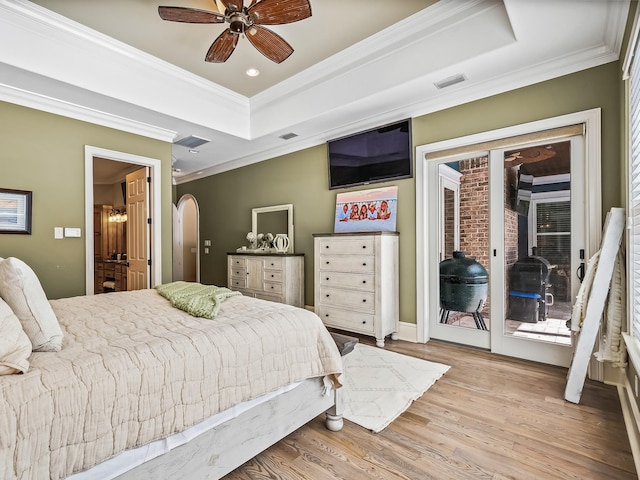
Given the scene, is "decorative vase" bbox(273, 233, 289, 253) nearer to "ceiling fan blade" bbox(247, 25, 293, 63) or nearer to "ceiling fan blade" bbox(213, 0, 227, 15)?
"ceiling fan blade" bbox(247, 25, 293, 63)

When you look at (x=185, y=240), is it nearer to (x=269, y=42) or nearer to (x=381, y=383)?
(x=269, y=42)

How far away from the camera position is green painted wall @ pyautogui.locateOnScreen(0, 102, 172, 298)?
10.6ft

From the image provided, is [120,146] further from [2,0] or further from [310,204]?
[310,204]

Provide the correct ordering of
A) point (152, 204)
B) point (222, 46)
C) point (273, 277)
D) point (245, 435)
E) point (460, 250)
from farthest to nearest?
point (273, 277), point (152, 204), point (460, 250), point (222, 46), point (245, 435)

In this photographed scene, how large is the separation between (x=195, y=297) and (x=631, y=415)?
2.83m

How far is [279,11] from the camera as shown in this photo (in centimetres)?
232

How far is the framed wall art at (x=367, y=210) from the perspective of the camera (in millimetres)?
3902

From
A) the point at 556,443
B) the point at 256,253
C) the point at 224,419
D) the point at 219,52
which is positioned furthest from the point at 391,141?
the point at 224,419

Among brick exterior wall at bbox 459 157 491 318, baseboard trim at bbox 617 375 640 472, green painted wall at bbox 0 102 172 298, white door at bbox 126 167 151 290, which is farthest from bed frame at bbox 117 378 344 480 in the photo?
white door at bbox 126 167 151 290

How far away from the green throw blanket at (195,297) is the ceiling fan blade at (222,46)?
1.98m

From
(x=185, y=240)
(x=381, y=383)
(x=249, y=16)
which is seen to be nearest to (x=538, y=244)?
(x=381, y=383)

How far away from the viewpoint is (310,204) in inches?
188

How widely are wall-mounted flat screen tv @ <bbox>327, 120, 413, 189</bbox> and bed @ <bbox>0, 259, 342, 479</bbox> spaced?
2.50m

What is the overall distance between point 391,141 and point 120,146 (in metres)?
3.30
